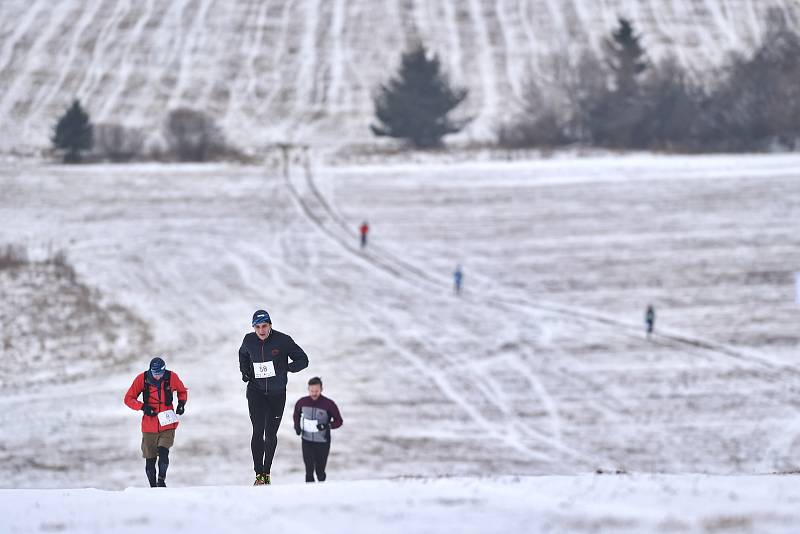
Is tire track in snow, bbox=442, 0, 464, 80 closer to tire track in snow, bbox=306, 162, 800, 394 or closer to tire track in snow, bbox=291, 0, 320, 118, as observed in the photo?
tire track in snow, bbox=291, 0, 320, 118

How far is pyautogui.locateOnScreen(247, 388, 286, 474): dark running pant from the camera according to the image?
38.2 ft

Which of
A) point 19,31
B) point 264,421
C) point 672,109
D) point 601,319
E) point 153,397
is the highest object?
point 19,31

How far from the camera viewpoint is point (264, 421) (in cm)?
1173

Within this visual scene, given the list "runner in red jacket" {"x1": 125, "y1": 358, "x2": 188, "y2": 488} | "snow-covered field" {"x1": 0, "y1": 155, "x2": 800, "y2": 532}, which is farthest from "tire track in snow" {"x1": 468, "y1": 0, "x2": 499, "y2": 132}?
"runner in red jacket" {"x1": 125, "y1": 358, "x2": 188, "y2": 488}

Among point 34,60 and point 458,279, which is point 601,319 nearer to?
point 458,279

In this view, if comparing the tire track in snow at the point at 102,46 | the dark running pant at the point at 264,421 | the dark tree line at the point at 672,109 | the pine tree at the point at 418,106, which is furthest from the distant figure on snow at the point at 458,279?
the tire track in snow at the point at 102,46

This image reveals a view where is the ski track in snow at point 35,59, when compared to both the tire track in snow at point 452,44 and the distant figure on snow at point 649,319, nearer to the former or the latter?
the tire track in snow at point 452,44

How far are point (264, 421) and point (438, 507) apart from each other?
9.25 feet

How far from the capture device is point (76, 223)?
183ft

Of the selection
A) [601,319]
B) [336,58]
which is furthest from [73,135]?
[601,319]

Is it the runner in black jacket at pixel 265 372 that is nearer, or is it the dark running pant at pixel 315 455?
the runner in black jacket at pixel 265 372

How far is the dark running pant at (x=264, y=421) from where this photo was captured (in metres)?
11.6

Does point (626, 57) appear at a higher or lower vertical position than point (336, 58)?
lower

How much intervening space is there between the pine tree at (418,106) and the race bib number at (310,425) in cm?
6800
